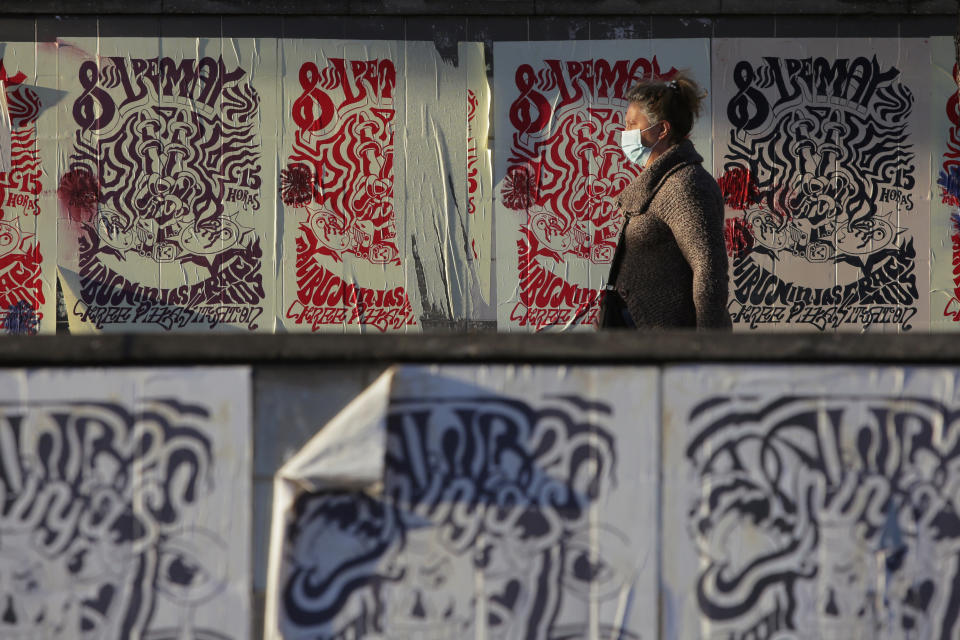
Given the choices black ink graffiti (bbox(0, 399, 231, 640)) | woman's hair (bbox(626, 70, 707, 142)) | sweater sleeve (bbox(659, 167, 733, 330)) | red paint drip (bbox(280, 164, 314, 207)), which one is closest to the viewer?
black ink graffiti (bbox(0, 399, 231, 640))

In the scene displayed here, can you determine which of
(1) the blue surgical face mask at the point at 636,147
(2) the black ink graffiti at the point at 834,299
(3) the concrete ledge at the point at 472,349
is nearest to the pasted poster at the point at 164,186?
(2) the black ink graffiti at the point at 834,299

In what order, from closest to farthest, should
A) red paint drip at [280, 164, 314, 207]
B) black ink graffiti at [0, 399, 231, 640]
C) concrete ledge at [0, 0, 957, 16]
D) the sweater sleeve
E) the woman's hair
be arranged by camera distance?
black ink graffiti at [0, 399, 231, 640] < the sweater sleeve < the woman's hair < concrete ledge at [0, 0, 957, 16] < red paint drip at [280, 164, 314, 207]

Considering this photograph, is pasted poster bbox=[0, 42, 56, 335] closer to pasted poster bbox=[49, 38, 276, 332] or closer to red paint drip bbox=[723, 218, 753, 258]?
pasted poster bbox=[49, 38, 276, 332]

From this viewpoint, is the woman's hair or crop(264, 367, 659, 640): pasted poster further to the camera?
the woman's hair

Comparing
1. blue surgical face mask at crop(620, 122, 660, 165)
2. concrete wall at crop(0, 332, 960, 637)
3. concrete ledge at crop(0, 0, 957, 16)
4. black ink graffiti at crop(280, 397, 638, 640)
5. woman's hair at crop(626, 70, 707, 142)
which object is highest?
concrete ledge at crop(0, 0, 957, 16)

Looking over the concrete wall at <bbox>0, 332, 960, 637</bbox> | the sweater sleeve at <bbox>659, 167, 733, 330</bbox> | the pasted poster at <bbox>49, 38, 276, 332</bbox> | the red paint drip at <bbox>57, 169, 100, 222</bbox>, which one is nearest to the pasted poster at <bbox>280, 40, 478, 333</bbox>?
the pasted poster at <bbox>49, 38, 276, 332</bbox>

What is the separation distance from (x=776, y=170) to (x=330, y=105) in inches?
99.2

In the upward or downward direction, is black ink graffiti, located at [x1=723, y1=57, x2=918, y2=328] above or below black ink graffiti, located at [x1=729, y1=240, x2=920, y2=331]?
above

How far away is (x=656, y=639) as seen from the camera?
2303 mm

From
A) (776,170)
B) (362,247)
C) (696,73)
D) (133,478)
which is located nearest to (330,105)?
(362,247)

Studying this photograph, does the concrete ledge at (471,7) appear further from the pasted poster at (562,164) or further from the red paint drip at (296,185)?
the red paint drip at (296,185)

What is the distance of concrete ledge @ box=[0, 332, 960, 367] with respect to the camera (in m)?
2.27

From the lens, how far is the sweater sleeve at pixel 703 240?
3188 mm

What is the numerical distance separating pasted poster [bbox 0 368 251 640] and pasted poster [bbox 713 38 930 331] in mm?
4379
